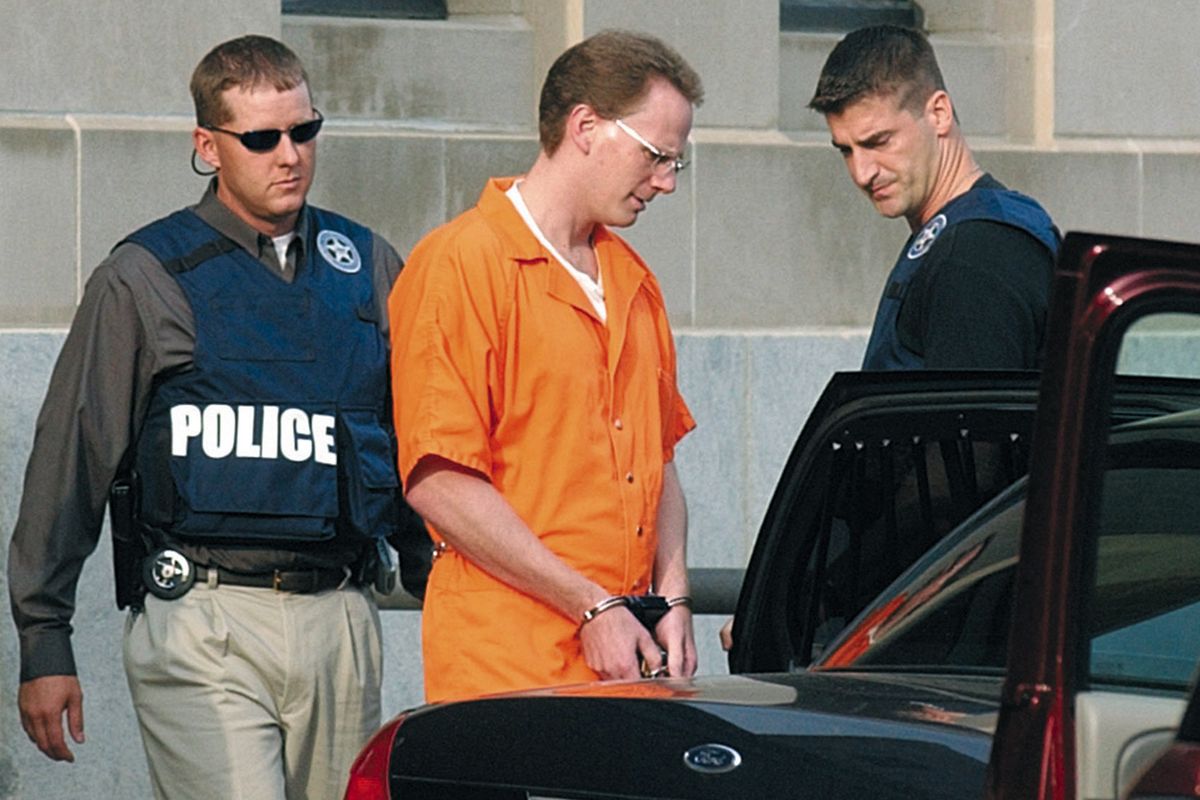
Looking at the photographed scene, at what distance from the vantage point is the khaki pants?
468 centimetres

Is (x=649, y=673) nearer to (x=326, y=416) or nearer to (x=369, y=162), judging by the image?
(x=326, y=416)

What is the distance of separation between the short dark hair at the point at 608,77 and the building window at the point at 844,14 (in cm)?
434

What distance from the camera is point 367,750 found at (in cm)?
347

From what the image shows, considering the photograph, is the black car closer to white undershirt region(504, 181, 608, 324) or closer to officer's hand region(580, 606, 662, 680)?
officer's hand region(580, 606, 662, 680)

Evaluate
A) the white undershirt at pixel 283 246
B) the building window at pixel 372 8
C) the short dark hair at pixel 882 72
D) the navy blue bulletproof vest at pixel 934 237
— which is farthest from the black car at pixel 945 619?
the building window at pixel 372 8

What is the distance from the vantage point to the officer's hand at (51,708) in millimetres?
4707

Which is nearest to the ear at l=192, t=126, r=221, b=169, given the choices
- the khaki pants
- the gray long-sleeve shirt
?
the gray long-sleeve shirt

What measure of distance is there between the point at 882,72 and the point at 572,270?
38.5 inches

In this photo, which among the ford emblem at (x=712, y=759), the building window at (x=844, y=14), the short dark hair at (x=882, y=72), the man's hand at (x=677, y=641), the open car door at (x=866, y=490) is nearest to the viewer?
the ford emblem at (x=712, y=759)

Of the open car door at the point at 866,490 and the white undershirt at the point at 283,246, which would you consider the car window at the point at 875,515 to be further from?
the white undershirt at the point at 283,246

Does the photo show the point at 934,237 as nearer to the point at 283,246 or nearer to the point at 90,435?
the point at 283,246

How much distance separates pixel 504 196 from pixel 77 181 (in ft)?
9.25

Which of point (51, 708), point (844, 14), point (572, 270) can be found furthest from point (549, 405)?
point (844, 14)

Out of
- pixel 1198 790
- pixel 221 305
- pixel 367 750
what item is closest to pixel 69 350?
pixel 221 305
